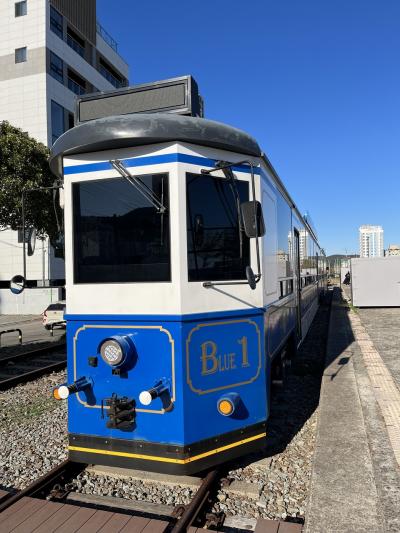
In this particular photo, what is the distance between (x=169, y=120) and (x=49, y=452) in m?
3.46

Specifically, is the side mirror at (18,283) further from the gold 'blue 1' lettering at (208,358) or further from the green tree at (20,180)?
the green tree at (20,180)

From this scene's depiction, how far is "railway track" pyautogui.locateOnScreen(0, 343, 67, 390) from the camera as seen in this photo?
7824 millimetres

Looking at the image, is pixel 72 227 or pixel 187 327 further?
pixel 72 227

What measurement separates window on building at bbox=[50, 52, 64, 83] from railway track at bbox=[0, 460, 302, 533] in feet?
89.9

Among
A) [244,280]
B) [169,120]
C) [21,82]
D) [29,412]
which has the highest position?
[21,82]

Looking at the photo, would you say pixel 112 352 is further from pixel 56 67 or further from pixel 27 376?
pixel 56 67

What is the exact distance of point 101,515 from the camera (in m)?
3.08

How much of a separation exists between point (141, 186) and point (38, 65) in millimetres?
26202

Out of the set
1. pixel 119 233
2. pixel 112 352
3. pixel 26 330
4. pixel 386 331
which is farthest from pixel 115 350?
pixel 26 330

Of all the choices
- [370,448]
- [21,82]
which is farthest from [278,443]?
[21,82]

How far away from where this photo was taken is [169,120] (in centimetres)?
347

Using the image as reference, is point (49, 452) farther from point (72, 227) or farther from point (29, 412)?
point (72, 227)

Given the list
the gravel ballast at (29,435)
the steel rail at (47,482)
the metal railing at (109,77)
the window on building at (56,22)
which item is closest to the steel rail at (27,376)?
the gravel ballast at (29,435)

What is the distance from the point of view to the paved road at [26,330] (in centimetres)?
1355
